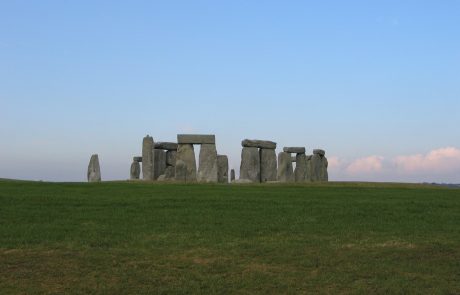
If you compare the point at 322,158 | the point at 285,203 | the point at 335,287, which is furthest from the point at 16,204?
the point at 322,158

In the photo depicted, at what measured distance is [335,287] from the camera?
35.6 feet

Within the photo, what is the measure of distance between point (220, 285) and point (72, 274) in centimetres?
268

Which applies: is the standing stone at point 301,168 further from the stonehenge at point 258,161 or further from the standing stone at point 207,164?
the standing stone at point 207,164

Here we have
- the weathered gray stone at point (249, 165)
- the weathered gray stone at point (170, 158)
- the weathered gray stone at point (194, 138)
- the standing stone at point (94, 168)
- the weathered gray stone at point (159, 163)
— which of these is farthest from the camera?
the standing stone at point (94, 168)

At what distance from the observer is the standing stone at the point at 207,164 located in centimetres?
3501

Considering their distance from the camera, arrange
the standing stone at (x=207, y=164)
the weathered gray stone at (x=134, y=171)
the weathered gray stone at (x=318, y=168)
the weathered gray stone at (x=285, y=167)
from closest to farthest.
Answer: the standing stone at (x=207, y=164), the weathered gray stone at (x=285, y=167), the weathered gray stone at (x=318, y=168), the weathered gray stone at (x=134, y=171)

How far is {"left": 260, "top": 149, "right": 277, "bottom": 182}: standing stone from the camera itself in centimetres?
3700

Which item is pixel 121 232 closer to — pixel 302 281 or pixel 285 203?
pixel 302 281

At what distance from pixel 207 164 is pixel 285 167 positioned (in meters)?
5.27

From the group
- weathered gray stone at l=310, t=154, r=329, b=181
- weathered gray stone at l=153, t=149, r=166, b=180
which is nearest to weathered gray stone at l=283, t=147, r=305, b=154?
weathered gray stone at l=310, t=154, r=329, b=181

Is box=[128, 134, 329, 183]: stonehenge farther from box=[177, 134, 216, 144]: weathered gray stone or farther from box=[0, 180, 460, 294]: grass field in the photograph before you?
box=[0, 180, 460, 294]: grass field

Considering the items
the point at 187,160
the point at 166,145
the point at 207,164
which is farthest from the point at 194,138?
the point at 166,145

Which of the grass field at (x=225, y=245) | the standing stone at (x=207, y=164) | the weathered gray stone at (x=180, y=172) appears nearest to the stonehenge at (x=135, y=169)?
the weathered gray stone at (x=180, y=172)

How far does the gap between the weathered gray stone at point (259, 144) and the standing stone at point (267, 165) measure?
35 centimetres
